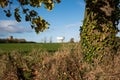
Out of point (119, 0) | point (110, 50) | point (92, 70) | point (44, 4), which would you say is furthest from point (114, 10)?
point (44, 4)

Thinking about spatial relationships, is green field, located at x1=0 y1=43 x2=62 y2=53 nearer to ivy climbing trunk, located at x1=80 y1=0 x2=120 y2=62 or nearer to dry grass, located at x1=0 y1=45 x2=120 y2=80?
dry grass, located at x1=0 y1=45 x2=120 y2=80

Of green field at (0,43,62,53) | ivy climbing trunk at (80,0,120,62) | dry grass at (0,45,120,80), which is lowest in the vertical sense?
dry grass at (0,45,120,80)

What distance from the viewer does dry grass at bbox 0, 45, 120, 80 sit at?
11.1 m

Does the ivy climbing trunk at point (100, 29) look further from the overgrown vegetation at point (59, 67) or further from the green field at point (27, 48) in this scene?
the green field at point (27, 48)

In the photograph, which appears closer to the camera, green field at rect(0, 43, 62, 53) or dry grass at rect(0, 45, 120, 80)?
dry grass at rect(0, 45, 120, 80)

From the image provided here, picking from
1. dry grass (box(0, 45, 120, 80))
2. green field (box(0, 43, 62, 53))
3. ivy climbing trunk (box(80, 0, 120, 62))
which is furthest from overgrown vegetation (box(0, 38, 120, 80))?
green field (box(0, 43, 62, 53))

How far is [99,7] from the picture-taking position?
13617 mm

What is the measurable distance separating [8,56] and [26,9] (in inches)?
147

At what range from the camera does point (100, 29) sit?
44.0 feet

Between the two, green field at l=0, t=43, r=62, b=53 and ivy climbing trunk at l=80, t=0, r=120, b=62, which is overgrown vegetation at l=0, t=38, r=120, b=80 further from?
green field at l=0, t=43, r=62, b=53

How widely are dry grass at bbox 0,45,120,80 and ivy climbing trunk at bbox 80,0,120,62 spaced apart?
0.46 m

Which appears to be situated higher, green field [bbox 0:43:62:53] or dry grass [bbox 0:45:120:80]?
green field [bbox 0:43:62:53]

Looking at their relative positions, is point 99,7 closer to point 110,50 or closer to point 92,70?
point 110,50

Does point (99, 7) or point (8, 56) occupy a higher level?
point (99, 7)
